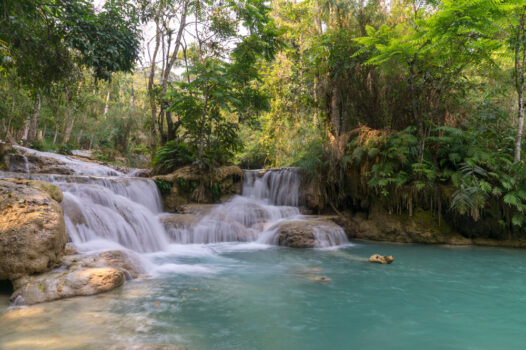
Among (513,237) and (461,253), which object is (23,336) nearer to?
(461,253)

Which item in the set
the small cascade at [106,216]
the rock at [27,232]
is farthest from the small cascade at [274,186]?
the rock at [27,232]

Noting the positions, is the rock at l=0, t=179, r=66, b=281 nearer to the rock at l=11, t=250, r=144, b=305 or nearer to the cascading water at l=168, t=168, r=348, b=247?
the rock at l=11, t=250, r=144, b=305

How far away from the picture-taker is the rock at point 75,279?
11.3 ft

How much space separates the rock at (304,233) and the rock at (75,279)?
4.38m

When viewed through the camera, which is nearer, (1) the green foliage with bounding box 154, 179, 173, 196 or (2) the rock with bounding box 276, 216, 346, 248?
(2) the rock with bounding box 276, 216, 346, 248

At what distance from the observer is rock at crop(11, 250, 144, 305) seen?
11.3ft

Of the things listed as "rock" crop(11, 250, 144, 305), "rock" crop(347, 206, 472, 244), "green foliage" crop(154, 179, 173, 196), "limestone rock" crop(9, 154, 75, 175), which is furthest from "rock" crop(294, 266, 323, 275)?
"limestone rock" crop(9, 154, 75, 175)

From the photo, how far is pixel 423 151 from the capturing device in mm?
8805

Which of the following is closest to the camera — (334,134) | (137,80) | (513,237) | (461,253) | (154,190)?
(461,253)

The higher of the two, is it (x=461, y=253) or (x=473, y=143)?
(x=473, y=143)

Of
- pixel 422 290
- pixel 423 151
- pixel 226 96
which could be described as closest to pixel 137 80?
pixel 226 96

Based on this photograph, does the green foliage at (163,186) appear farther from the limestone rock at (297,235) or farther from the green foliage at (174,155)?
the limestone rock at (297,235)

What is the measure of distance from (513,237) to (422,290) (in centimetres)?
616

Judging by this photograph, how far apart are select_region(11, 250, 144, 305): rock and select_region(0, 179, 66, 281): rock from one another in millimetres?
161
